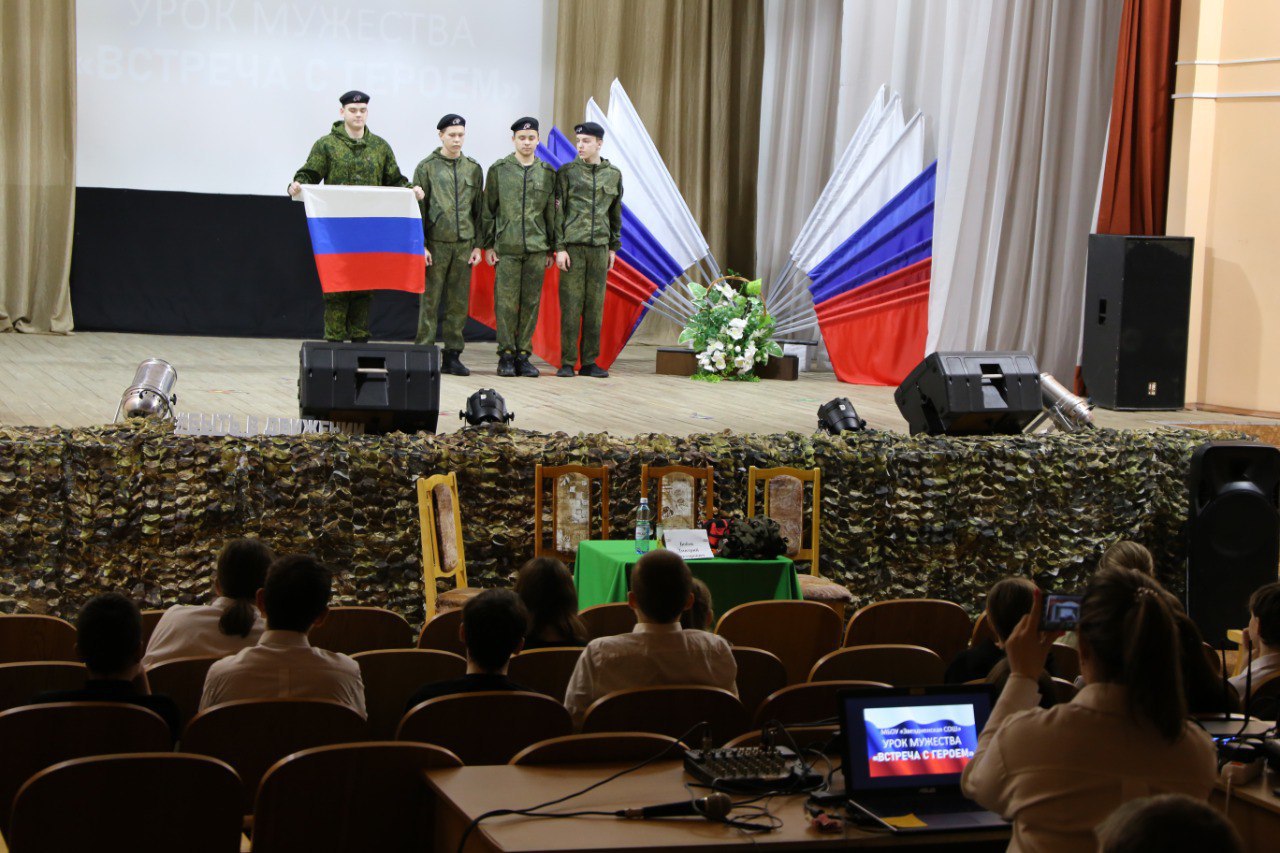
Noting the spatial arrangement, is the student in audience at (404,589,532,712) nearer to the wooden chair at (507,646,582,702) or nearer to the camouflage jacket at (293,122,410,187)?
the wooden chair at (507,646,582,702)

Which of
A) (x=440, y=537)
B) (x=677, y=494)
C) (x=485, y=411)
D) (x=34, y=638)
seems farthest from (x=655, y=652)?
(x=485, y=411)

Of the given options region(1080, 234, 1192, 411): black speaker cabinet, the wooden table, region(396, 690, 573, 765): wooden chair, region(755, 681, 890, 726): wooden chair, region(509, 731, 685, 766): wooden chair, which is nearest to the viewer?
the wooden table

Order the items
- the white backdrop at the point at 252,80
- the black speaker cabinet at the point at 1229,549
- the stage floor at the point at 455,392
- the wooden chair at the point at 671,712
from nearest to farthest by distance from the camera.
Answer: the wooden chair at the point at 671,712 < the black speaker cabinet at the point at 1229,549 < the stage floor at the point at 455,392 < the white backdrop at the point at 252,80

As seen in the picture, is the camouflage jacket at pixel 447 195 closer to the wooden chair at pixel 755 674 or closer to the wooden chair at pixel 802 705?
the wooden chair at pixel 755 674

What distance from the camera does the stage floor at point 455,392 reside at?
7.50 m

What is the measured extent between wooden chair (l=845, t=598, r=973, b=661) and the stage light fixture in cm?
245

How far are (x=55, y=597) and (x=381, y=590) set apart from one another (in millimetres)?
1137

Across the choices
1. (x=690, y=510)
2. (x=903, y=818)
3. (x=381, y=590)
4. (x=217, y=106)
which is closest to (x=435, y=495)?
(x=381, y=590)

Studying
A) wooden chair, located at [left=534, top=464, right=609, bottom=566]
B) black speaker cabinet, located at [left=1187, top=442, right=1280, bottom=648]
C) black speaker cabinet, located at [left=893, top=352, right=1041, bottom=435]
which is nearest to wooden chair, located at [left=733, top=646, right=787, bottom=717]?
wooden chair, located at [left=534, top=464, right=609, bottom=566]

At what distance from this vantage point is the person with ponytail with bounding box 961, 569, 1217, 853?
2.09 metres

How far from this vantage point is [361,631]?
408cm

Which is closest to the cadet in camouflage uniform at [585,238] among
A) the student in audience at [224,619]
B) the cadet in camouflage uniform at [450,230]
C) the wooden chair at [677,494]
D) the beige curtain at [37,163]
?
the cadet in camouflage uniform at [450,230]

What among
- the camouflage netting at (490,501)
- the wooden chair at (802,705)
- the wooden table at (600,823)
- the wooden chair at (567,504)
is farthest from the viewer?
the wooden chair at (567,504)

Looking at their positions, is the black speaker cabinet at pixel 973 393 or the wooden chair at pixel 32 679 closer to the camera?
the wooden chair at pixel 32 679
